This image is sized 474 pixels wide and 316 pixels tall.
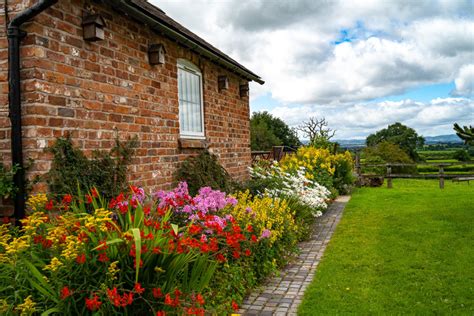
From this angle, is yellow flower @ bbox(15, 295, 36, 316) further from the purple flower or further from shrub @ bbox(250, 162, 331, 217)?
shrub @ bbox(250, 162, 331, 217)

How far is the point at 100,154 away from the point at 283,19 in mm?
6145

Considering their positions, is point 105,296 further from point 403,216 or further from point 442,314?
point 403,216

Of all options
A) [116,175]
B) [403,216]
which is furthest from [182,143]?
[403,216]

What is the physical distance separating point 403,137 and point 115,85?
4497 cm

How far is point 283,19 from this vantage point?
9172 mm

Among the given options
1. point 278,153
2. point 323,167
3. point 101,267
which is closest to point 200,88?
point 101,267

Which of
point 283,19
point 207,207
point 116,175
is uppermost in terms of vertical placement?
point 283,19

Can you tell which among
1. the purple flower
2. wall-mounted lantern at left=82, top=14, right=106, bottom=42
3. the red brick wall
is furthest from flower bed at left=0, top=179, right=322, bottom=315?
wall-mounted lantern at left=82, top=14, right=106, bottom=42

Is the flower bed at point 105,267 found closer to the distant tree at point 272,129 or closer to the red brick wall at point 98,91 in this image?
the red brick wall at point 98,91

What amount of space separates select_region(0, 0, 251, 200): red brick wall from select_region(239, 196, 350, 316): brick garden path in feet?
7.24

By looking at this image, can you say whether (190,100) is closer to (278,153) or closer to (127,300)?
(127,300)

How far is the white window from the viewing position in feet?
22.7

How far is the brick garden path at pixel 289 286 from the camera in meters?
4.17

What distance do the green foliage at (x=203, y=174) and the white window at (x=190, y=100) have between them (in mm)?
475
